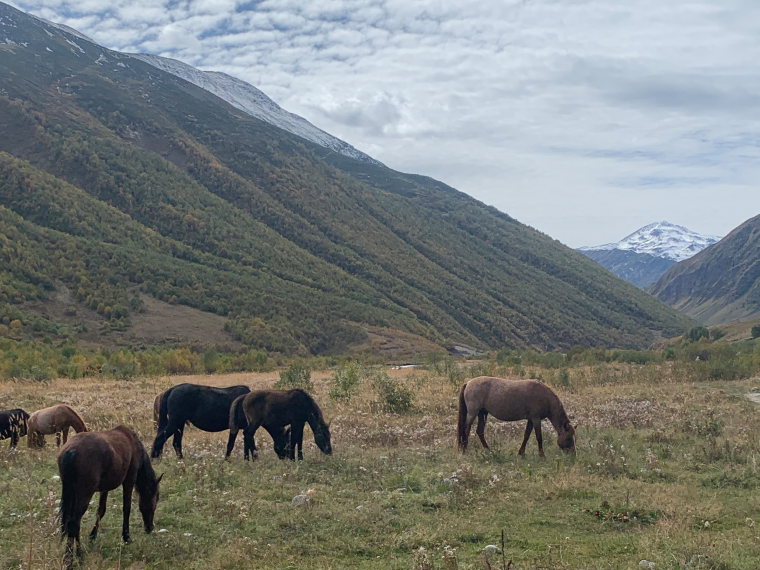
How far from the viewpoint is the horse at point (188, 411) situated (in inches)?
521

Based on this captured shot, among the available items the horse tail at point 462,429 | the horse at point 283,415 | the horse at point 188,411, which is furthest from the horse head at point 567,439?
the horse at point 188,411

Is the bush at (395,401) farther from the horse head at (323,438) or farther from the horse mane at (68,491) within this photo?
the horse mane at (68,491)

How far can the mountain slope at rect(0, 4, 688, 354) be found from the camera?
81438 mm

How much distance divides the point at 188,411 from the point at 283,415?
6.98 ft

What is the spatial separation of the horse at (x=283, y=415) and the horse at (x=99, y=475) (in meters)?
4.62

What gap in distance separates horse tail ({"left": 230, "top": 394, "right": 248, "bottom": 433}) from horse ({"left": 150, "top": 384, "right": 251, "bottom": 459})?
676 millimetres

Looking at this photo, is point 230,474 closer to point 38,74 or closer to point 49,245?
point 49,245

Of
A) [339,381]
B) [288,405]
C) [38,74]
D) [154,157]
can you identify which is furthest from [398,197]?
[288,405]

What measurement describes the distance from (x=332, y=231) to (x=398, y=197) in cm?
5901

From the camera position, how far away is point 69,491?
7.08 meters

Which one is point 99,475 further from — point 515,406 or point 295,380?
point 295,380

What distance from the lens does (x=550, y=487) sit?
10336 millimetres

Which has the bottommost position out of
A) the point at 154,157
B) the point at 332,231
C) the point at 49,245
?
the point at 49,245

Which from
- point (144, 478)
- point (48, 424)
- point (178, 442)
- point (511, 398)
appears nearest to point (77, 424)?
point (48, 424)
